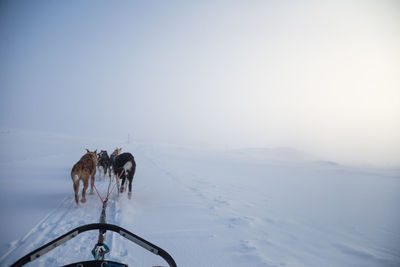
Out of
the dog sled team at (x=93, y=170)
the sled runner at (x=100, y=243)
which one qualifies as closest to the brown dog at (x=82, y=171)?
the dog sled team at (x=93, y=170)

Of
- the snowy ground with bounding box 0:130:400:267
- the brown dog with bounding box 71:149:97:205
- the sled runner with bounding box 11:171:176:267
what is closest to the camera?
the sled runner with bounding box 11:171:176:267

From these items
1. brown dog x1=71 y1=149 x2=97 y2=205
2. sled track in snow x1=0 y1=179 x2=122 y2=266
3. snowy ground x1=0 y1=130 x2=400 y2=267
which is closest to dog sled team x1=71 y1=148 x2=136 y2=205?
brown dog x1=71 y1=149 x2=97 y2=205

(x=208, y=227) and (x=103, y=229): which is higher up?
(x=103, y=229)

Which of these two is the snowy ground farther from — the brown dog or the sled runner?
the sled runner

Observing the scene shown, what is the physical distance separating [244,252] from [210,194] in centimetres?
389

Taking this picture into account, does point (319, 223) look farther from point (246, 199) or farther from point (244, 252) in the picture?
point (244, 252)

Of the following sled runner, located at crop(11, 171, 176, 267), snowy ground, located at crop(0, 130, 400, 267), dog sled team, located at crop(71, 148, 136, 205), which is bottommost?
snowy ground, located at crop(0, 130, 400, 267)

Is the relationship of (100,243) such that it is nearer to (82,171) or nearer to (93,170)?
(82,171)

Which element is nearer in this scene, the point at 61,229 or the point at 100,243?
the point at 100,243

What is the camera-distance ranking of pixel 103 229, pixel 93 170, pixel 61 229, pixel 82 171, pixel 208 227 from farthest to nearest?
pixel 93 170 < pixel 82 171 < pixel 208 227 < pixel 61 229 < pixel 103 229

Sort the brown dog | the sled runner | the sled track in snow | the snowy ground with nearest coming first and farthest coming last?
the sled runner < the sled track in snow < the snowy ground < the brown dog

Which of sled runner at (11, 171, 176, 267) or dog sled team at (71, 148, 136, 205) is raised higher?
sled runner at (11, 171, 176, 267)

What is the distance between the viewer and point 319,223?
16.3 feet

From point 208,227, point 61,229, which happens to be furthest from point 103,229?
point 208,227
